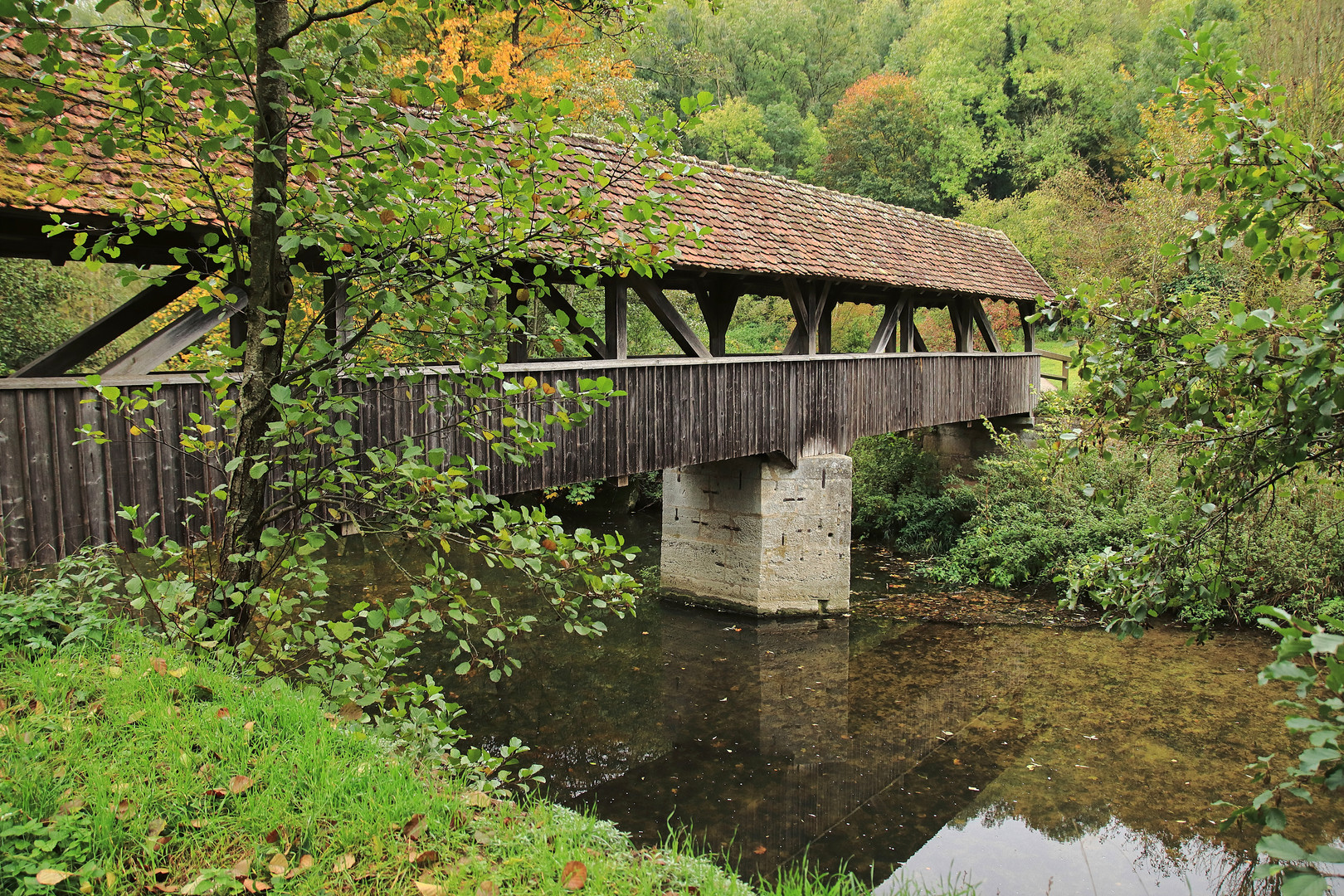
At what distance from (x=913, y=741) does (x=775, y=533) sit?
3.21 metres

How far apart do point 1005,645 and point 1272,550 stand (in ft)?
9.42

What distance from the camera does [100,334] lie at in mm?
4461

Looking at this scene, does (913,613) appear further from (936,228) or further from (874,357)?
(936,228)

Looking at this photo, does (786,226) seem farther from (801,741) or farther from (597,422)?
(801,741)

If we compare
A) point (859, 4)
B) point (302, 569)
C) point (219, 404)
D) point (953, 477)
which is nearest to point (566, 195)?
point (219, 404)

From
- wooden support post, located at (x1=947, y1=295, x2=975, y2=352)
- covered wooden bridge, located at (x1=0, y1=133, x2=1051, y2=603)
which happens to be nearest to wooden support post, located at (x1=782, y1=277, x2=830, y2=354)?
covered wooden bridge, located at (x1=0, y1=133, x2=1051, y2=603)

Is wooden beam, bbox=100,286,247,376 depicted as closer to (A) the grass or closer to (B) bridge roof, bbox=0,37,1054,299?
(B) bridge roof, bbox=0,37,1054,299

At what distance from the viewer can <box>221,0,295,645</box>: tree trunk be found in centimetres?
239

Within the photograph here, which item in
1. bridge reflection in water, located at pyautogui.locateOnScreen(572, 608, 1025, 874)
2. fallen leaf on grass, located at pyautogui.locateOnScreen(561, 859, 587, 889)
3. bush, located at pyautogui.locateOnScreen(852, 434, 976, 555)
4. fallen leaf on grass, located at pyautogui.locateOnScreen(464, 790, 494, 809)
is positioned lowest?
bridge reflection in water, located at pyautogui.locateOnScreen(572, 608, 1025, 874)

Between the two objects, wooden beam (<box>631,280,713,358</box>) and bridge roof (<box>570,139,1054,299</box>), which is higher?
bridge roof (<box>570,139,1054,299</box>)

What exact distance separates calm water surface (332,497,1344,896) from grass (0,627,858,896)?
78.4 inches

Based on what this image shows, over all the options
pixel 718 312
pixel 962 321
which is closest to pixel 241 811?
pixel 718 312

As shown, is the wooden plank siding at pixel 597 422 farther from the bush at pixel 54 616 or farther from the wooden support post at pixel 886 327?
the bush at pixel 54 616

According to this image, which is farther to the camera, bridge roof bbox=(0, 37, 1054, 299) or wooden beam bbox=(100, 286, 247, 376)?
wooden beam bbox=(100, 286, 247, 376)
